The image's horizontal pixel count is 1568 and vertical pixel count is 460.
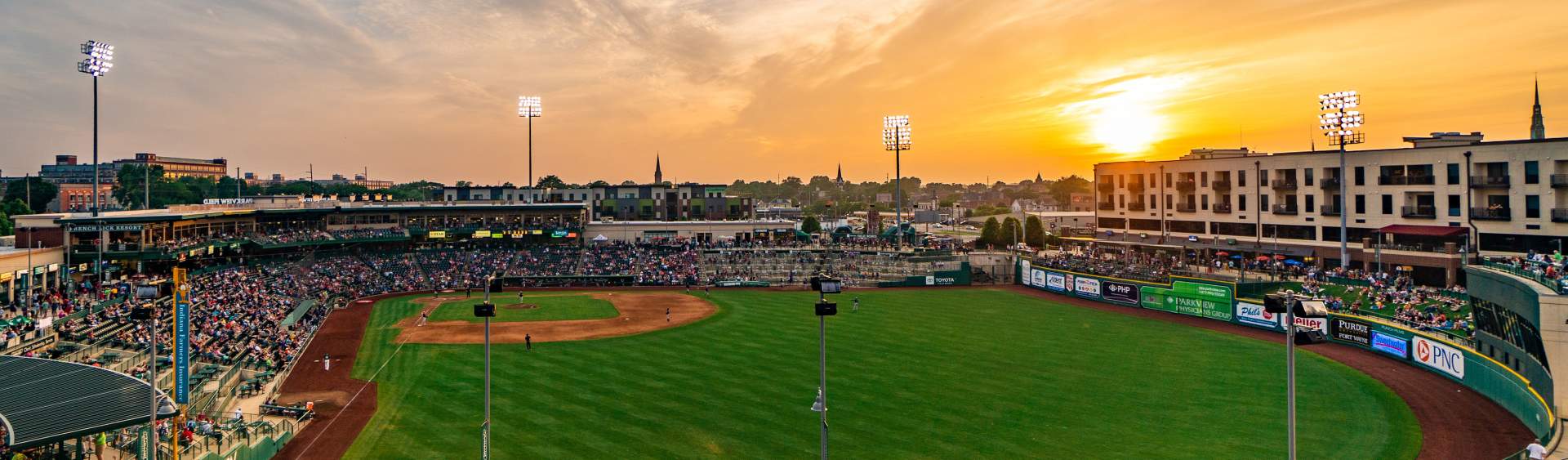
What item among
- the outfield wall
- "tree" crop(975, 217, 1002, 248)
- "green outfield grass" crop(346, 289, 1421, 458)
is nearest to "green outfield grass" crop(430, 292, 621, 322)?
"green outfield grass" crop(346, 289, 1421, 458)

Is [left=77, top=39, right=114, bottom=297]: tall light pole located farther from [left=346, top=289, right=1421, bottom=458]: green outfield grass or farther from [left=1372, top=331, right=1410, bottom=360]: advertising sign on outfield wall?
[left=1372, top=331, right=1410, bottom=360]: advertising sign on outfield wall

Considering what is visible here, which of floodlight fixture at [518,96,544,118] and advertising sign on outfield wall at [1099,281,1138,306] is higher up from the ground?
floodlight fixture at [518,96,544,118]

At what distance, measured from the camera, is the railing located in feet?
80.9

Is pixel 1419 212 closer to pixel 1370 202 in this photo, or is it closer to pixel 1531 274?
pixel 1370 202

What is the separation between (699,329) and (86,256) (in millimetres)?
45576

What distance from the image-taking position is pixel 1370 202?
58.4 metres

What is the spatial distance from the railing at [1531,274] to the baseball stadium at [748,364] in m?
0.23

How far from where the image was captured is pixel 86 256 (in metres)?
53.7

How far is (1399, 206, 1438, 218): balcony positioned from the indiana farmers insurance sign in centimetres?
2160

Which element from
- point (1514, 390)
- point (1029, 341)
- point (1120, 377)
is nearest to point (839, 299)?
point (1029, 341)

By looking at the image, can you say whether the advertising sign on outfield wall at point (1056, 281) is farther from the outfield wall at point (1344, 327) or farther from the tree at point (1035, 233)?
the tree at point (1035, 233)

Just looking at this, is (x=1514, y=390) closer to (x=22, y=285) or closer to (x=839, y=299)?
(x=839, y=299)

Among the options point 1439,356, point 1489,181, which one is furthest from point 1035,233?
point 1439,356

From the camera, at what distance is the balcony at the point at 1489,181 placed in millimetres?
50438
